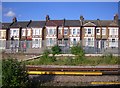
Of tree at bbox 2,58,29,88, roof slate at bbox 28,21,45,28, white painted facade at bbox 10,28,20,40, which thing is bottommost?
tree at bbox 2,58,29,88

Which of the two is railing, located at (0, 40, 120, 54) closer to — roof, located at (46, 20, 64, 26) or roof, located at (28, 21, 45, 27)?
roof, located at (46, 20, 64, 26)

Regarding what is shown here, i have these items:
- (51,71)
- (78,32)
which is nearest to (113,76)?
(51,71)

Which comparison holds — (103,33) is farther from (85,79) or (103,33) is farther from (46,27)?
(85,79)

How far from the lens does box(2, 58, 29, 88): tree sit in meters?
8.31

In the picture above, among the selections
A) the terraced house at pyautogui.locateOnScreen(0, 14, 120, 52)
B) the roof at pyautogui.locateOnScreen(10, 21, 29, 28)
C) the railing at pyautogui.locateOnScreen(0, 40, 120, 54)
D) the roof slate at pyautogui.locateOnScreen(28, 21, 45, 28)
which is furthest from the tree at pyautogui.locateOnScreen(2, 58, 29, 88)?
the roof at pyautogui.locateOnScreen(10, 21, 29, 28)

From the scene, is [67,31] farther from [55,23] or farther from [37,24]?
[37,24]

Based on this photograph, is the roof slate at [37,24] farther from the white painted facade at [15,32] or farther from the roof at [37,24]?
the white painted facade at [15,32]

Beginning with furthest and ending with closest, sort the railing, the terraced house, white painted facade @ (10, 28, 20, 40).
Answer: white painted facade @ (10, 28, 20, 40) → the terraced house → the railing

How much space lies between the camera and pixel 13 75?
27.8 feet

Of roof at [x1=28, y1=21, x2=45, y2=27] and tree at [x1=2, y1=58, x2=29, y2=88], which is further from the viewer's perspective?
roof at [x1=28, y1=21, x2=45, y2=27]

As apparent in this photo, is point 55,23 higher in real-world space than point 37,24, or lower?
higher

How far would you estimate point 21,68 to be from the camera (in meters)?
8.81

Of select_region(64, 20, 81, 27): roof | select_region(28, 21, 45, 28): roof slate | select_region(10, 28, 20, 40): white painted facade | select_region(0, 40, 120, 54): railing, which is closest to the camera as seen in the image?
select_region(0, 40, 120, 54): railing

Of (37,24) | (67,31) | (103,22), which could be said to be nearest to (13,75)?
Answer: (67,31)
